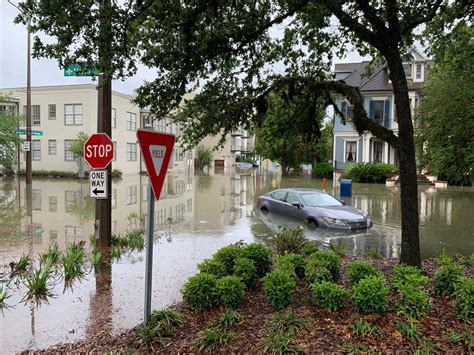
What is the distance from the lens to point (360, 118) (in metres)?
6.17

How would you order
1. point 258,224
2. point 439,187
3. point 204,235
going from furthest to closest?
point 439,187
point 258,224
point 204,235

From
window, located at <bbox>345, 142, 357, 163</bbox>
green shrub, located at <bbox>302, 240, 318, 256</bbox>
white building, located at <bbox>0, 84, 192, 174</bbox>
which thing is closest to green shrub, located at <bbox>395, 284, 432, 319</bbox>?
green shrub, located at <bbox>302, 240, 318, 256</bbox>

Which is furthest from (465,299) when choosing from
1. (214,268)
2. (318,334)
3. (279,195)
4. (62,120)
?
(62,120)

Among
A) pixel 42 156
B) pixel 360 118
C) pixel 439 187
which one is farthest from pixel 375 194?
pixel 42 156

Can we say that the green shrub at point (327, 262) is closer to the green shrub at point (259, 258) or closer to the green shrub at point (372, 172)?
the green shrub at point (259, 258)

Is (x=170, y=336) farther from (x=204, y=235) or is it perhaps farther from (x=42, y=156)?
(x=42, y=156)

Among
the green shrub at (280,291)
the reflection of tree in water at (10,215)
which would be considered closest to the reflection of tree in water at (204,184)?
the reflection of tree in water at (10,215)

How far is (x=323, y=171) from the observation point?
1620 inches

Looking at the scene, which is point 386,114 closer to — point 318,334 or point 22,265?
point 22,265

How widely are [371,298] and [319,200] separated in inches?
386

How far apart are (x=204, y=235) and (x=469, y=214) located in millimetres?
11159

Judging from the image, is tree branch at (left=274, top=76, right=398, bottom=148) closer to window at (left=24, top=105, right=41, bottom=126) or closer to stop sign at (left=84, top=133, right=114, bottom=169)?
stop sign at (left=84, top=133, right=114, bottom=169)

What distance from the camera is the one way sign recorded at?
835cm

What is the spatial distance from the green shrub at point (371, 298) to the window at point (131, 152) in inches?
1654
